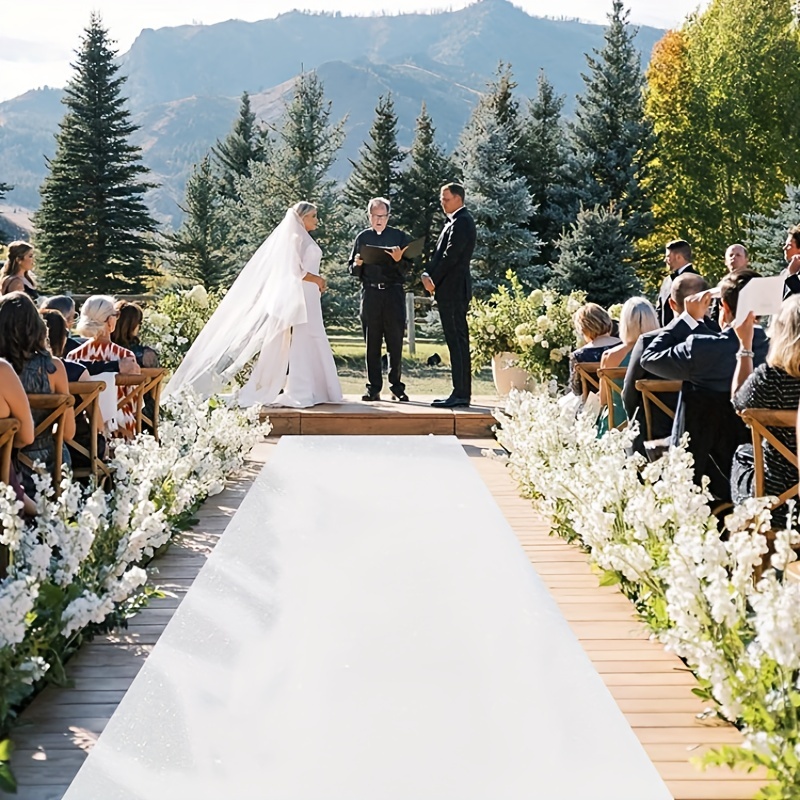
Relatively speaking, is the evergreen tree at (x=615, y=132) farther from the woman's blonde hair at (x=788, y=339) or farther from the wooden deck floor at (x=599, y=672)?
the woman's blonde hair at (x=788, y=339)

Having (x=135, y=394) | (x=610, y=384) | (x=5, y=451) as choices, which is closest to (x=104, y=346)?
(x=135, y=394)

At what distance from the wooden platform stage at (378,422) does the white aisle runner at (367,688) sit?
10.9ft

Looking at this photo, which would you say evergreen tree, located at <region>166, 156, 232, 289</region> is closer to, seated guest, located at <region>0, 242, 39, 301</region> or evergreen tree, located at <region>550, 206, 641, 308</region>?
evergreen tree, located at <region>550, 206, 641, 308</region>

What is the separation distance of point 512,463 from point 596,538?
2.22m

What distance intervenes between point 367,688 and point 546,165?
23.7 meters

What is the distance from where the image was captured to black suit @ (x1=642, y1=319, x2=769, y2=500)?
15.0 ft

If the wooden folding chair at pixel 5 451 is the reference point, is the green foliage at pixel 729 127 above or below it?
above

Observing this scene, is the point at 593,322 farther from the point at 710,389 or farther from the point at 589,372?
the point at 710,389

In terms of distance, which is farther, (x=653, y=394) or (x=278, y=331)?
(x=278, y=331)

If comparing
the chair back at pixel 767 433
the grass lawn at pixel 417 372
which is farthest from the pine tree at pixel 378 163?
the chair back at pixel 767 433

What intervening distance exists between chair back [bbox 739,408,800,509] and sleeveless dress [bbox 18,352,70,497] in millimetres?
2722

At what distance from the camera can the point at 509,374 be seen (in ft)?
31.1

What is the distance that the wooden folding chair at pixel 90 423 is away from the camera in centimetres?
469

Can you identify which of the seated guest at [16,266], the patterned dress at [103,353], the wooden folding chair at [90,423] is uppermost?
the seated guest at [16,266]
